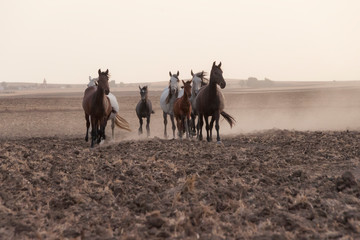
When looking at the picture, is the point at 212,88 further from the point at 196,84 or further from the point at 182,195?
the point at 182,195

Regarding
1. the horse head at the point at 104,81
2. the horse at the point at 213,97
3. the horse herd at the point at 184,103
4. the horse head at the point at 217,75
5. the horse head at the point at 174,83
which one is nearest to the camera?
the horse head at the point at 104,81

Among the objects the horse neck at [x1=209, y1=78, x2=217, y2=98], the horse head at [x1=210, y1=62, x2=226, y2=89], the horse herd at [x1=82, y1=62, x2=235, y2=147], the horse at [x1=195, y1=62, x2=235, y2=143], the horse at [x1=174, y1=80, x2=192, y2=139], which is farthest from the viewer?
the horse at [x1=174, y1=80, x2=192, y2=139]

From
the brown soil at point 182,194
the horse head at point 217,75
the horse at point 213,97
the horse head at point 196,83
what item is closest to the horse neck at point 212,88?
the horse at point 213,97

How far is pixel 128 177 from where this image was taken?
905cm

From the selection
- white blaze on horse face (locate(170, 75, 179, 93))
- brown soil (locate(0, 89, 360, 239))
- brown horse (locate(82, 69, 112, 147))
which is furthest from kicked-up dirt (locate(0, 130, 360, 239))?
white blaze on horse face (locate(170, 75, 179, 93))

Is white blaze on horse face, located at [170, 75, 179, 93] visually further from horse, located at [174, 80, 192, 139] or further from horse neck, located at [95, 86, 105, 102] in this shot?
horse neck, located at [95, 86, 105, 102]

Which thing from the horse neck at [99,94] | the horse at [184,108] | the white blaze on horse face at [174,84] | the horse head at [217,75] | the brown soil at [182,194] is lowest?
the brown soil at [182,194]

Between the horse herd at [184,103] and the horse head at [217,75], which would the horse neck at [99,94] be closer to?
the horse herd at [184,103]

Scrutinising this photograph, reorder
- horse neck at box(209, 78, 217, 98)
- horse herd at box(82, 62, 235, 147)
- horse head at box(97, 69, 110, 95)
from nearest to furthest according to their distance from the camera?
horse head at box(97, 69, 110, 95), horse herd at box(82, 62, 235, 147), horse neck at box(209, 78, 217, 98)

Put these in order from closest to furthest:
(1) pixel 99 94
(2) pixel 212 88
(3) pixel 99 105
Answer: (1) pixel 99 94 < (3) pixel 99 105 < (2) pixel 212 88

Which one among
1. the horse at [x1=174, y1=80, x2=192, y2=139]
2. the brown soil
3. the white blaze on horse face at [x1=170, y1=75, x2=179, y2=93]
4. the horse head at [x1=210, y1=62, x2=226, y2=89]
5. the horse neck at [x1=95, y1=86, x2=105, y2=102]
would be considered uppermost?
the horse head at [x1=210, y1=62, x2=226, y2=89]

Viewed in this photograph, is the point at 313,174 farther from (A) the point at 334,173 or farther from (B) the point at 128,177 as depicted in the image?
(B) the point at 128,177

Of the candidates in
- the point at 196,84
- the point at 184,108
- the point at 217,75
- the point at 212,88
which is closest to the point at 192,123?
the point at 184,108

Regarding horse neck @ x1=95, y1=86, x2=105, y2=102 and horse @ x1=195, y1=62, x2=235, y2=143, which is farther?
horse @ x1=195, y1=62, x2=235, y2=143
